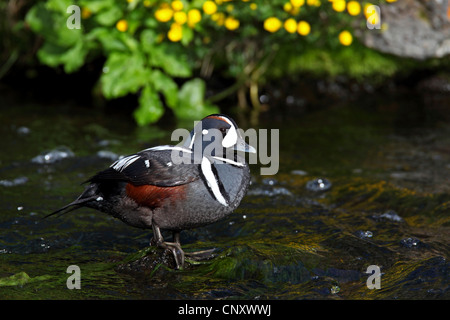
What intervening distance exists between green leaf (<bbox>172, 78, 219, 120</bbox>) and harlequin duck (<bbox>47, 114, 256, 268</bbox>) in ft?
10.5

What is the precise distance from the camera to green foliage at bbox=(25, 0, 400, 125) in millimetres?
6691

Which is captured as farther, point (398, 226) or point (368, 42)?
point (368, 42)

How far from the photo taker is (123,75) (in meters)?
6.75

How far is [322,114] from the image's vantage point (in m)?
7.76

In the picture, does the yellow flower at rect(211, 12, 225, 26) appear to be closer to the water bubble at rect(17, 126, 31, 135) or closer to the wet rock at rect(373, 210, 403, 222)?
the water bubble at rect(17, 126, 31, 135)

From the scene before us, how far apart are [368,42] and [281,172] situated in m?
2.63

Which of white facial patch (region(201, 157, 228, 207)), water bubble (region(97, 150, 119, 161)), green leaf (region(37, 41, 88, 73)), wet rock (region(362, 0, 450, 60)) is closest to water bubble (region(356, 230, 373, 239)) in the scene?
white facial patch (region(201, 157, 228, 207))

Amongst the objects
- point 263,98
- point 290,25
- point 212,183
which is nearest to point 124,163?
point 212,183

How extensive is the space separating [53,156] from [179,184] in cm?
270

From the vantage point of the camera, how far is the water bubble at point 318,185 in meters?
5.47

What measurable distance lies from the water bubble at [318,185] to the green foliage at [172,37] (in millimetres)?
1839
